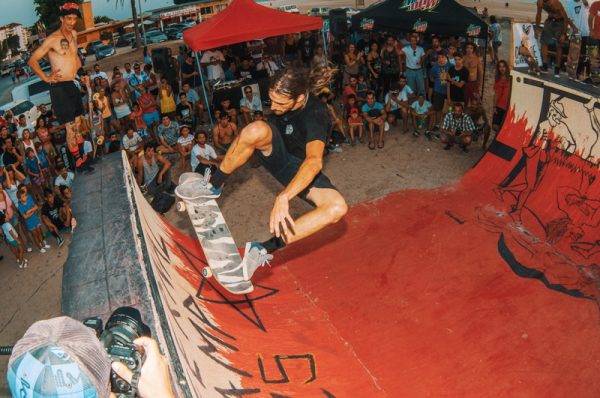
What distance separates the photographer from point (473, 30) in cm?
962

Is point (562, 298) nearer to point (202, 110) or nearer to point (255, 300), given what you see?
point (255, 300)

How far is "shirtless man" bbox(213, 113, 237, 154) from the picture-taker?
968cm

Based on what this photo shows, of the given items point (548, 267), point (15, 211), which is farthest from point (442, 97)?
point (15, 211)

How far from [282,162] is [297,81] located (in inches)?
31.4

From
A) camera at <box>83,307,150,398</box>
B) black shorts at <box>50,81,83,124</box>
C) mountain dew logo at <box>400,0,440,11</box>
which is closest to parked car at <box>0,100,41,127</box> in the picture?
black shorts at <box>50,81,83,124</box>

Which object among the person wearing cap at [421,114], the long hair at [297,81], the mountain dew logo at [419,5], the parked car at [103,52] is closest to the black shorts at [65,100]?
the long hair at [297,81]

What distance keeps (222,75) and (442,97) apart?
5435mm

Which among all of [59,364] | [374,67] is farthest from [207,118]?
[59,364]

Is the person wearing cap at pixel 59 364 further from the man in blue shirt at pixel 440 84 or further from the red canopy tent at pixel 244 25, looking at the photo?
the man in blue shirt at pixel 440 84

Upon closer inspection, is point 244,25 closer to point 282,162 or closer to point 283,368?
point 282,162

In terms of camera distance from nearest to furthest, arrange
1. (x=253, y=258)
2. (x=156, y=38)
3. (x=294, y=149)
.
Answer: (x=253, y=258)
(x=294, y=149)
(x=156, y=38)

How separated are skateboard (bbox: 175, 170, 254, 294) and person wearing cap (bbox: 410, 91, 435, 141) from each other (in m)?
A: 6.00

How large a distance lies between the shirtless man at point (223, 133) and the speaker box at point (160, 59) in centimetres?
511

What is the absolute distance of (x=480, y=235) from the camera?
19.9ft
